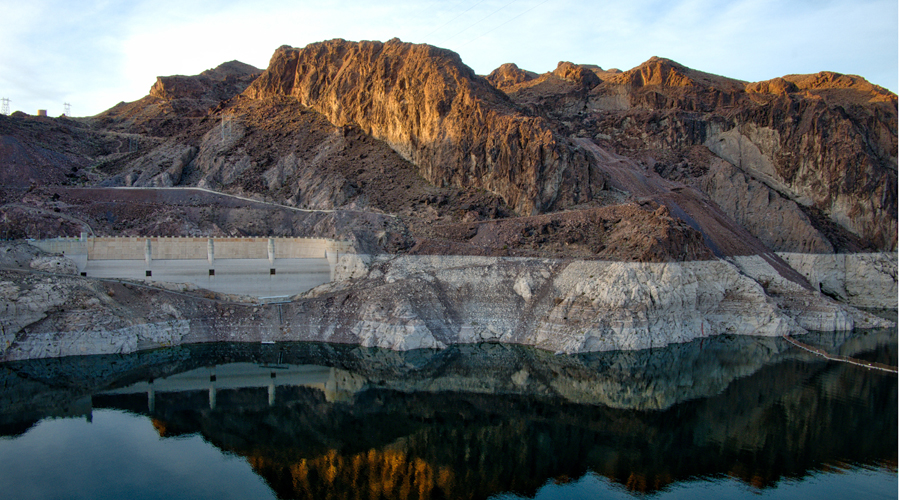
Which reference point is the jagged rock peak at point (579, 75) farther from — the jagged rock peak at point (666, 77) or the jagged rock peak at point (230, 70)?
the jagged rock peak at point (230, 70)

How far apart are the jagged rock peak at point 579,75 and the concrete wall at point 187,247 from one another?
70237 millimetres

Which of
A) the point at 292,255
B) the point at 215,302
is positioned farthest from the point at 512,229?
the point at 215,302

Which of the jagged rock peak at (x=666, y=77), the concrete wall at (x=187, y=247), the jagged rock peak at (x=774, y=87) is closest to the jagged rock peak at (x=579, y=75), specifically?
the jagged rock peak at (x=666, y=77)

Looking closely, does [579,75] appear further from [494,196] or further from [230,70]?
[230,70]

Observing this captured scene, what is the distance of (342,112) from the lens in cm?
8306

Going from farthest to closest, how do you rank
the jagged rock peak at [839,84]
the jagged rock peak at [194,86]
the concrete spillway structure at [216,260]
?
the jagged rock peak at [194,86] < the jagged rock peak at [839,84] < the concrete spillway structure at [216,260]

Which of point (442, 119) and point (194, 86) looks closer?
point (442, 119)

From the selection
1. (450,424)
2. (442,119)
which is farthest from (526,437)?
(442,119)

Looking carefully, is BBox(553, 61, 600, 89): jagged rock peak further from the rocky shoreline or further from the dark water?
the dark water

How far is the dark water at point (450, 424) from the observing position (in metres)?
26.6

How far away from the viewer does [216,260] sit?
53.4 meters

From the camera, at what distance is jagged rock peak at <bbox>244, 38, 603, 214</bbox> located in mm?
66688

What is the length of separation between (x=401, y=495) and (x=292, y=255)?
3402 cm

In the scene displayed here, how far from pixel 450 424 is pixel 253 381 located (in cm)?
1508
